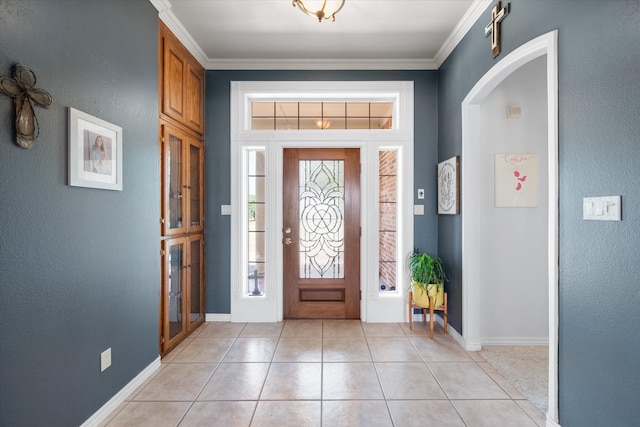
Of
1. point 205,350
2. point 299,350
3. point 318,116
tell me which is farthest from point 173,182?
point 299,350

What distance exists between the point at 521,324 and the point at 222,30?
3.87 metres

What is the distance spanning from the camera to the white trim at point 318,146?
12.8ft

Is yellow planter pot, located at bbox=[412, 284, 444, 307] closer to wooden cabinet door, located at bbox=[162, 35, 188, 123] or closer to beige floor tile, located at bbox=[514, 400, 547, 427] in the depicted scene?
beige floor tile, located at bbox=[514, 400, 547, 427]

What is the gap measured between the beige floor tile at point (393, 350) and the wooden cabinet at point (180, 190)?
1798 mm

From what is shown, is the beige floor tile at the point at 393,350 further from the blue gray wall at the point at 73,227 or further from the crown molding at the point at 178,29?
the crown molding at the point at 178,29

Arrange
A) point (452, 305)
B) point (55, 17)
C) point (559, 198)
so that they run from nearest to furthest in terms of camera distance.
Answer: point (55, 17), point (559, 198), point (452, 305)

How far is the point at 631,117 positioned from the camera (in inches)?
56.7

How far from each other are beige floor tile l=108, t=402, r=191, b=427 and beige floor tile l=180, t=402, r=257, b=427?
0.23ft

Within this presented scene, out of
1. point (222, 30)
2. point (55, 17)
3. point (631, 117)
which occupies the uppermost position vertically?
point (222, 30)

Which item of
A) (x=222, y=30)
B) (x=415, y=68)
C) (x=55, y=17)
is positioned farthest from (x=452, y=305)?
(x=55, y=17)

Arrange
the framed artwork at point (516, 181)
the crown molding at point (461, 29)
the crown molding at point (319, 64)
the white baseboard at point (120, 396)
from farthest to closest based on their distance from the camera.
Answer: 1. the crown molding at point (319, 64)
2. the framed artwork at point (516, 181)
3. the crown molding at point (461, 29)
4. the white baseboard at point (120, 396)

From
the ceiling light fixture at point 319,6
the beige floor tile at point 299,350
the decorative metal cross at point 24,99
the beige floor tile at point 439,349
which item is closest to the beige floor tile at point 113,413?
the beige floor tile at point 299,350

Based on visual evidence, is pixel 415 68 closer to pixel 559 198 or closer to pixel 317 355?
pixel 559 198

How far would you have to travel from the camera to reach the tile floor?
83.0 inches
